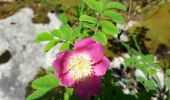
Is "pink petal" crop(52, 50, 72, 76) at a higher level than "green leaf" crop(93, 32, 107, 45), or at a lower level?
lower

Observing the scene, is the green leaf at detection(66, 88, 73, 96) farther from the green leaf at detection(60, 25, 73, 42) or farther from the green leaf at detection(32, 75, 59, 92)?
the green leaf at detection(60, 25, 73, 42)

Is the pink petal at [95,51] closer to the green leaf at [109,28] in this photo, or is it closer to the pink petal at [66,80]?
the pink petal at [66,80]

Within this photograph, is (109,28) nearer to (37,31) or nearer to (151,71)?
(151,71)

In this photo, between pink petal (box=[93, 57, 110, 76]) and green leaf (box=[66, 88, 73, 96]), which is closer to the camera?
pink petal (box=[93, 57, 110, 76])

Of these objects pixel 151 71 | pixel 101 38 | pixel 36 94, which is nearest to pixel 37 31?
pixel 151 71

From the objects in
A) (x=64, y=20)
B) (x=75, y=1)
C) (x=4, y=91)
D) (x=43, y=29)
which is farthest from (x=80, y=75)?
(x=75, y=1)

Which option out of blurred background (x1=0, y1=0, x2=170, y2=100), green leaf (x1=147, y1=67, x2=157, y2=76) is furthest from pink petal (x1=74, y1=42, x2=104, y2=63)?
blurred background (x1=0, y1=0, x2=170, y2=100)

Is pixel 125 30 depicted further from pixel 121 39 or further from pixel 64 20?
pixel 64 20
